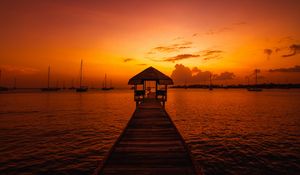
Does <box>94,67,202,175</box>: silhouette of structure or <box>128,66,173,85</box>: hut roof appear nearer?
<box>94,67,202,175</box>: silhouette of structure

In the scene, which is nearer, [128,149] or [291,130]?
[128,149]

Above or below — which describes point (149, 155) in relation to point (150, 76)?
below

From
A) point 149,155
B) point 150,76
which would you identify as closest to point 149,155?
point 149,155

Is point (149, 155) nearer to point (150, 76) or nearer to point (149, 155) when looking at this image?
point (149, 155)

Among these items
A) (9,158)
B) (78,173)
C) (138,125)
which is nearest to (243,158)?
(138,125)

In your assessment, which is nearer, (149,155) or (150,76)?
(149,155)

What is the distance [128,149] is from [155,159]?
1.23m

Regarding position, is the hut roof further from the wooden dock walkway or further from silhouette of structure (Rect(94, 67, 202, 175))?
the wooden dock walkway

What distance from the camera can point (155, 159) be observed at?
5.34 metres

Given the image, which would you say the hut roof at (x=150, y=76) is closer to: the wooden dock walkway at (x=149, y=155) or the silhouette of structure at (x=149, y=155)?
the silhouette of structure at (x=149, y=155)

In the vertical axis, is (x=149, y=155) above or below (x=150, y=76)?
below

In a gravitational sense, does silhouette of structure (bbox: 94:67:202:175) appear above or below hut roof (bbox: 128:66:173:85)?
below

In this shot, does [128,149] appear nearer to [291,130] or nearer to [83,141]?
[83,141]

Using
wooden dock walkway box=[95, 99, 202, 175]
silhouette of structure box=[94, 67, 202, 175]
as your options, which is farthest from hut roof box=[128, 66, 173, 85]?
wooden dock walkway box=[95, 99, 202, 175]
